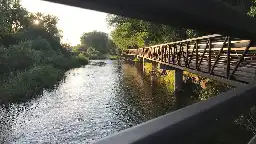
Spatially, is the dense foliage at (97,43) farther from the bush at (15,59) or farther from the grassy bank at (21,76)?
the bush at (15,59)

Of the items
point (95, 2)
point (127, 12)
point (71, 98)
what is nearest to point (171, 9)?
point (127, 12)

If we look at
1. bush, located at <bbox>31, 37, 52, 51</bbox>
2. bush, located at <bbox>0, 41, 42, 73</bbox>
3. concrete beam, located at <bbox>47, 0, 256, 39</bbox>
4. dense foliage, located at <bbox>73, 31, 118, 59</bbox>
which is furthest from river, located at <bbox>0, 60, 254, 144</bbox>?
dense foliage, located at <bbox>73, 31, 118, 59</bbox>

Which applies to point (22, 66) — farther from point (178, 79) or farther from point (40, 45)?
point (40, 45)

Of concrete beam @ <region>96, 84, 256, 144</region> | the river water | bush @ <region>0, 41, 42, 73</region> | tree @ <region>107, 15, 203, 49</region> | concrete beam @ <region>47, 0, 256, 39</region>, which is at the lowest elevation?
the river water

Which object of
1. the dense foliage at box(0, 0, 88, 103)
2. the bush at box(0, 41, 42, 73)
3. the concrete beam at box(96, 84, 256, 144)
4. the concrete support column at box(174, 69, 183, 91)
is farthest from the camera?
the bush at box(0, 41, 42, 73)

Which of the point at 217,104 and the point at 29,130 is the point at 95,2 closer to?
the point at 217,104

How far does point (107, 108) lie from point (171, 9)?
14087 mm

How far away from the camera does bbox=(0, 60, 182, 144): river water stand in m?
10.6

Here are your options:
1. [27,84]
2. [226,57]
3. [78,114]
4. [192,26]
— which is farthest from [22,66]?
[192,26]

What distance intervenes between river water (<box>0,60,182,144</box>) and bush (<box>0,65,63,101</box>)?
2.93 feet

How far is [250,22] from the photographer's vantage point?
1251mm

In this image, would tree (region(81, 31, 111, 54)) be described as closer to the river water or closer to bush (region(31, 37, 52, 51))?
bush (region(31, 37, 52, 51))

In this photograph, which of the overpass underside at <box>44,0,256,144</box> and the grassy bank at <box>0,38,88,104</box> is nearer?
the overpass underside at <box>44,0,256,144</box>

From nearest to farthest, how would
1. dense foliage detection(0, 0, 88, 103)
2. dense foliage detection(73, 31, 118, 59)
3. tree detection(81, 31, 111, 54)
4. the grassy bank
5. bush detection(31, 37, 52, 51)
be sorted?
the grassy bank < dense foliage detection(0, 0, 88, 103) < bush detection(31, 37, 52, 51) < dense foliage detection(73, 31, 118, 59) < tree detection(81, 31, 111, 54)
